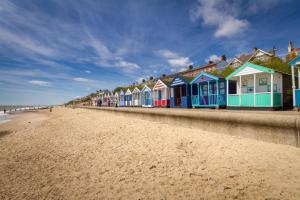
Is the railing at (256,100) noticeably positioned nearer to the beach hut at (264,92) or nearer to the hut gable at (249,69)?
the beach hut at (264,92)

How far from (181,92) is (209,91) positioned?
3886 mm

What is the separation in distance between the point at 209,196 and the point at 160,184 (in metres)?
1.05

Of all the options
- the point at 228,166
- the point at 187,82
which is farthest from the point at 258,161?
the point at 187,82

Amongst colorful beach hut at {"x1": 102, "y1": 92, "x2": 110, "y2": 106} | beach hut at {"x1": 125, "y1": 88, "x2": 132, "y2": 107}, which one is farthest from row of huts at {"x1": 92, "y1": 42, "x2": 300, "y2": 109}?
colorful beach hut at {"x1": 102, "y1": 92, "x2": 110, "y2": 106}

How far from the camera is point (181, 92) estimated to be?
17656 millimetres

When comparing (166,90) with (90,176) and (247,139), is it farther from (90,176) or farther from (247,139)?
(90,176)

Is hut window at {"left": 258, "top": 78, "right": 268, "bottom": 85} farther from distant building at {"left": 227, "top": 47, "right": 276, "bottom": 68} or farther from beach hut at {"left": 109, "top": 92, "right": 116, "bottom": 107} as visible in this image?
beach hut at {"left": 109, "top": 92, "right": 116, "bottom": 107}

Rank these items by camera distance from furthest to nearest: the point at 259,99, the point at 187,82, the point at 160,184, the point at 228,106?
the point at 187,82, the point at 228,106, the point at 259,99, the point at 160,184

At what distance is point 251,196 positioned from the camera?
271 centimetres

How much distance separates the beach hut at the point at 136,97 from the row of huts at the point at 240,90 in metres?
5.80

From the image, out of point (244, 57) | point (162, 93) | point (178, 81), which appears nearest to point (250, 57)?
point (244, 57)

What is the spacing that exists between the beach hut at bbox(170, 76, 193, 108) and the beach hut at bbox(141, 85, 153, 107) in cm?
430

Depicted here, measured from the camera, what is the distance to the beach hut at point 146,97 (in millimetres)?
22750

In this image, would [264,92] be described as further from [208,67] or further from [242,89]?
[208,67]
